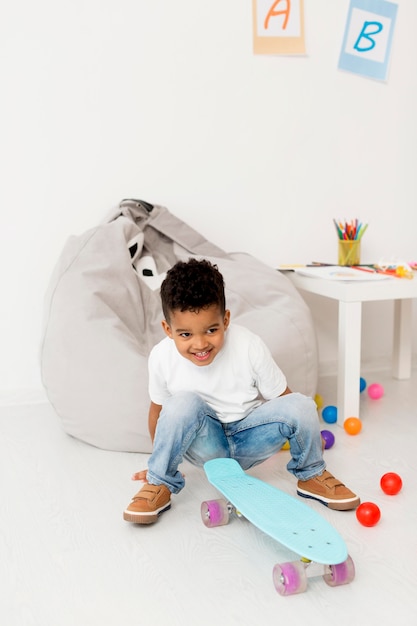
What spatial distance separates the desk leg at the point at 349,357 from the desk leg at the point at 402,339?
50 cm

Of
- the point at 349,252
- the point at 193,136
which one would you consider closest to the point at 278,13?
the point at 193,136

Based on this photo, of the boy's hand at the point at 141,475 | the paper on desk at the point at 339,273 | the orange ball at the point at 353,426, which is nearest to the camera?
the boy's hand at the point at 141,475

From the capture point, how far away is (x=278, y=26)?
226 centimetres

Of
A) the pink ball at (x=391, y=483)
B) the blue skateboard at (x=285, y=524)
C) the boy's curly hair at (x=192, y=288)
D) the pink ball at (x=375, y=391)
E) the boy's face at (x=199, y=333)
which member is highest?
the boy's curly hair at (x=192, y=288)

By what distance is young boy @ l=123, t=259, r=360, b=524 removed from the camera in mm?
1321

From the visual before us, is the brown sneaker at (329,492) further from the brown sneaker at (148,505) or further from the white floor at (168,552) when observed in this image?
the brown sneaker at (148,505)

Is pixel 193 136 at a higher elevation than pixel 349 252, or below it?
higher

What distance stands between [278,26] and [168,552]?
5.68ft

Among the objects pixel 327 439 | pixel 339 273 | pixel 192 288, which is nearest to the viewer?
pixel 192 288

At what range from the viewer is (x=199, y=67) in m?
2.23

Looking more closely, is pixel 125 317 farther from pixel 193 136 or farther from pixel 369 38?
pixel 369 38

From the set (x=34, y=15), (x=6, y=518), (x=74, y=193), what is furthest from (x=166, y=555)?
(x=34, y=15)

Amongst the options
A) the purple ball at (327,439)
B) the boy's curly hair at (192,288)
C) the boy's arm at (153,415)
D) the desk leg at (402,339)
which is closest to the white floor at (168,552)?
the purple ball at (327,439)

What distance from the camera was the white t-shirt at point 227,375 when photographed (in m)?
1.41
